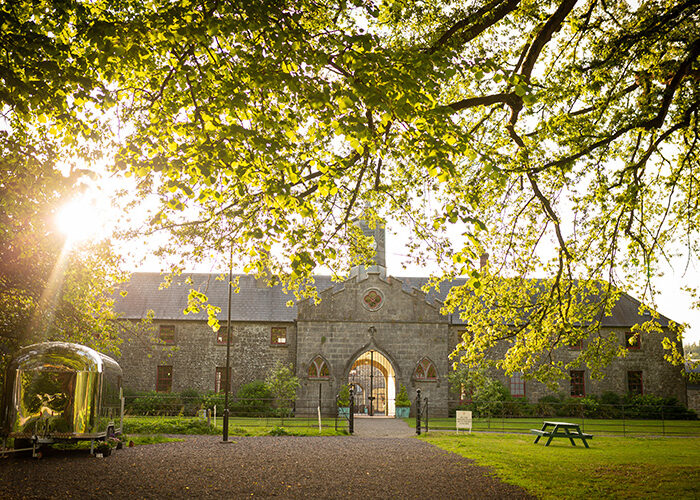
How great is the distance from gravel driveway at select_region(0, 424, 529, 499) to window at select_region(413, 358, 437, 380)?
1310 cm

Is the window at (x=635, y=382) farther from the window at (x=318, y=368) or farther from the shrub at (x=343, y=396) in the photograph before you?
the window at (x=318, y=368)

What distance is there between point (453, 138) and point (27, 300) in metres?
12.7

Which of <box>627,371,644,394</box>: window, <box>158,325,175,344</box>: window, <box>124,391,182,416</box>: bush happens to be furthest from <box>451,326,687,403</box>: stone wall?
<box>158,325,175,344</box>: window

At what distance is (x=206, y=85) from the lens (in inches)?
277

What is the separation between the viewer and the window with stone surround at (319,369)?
28078 millimetres

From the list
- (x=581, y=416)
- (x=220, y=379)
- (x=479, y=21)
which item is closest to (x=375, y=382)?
(x=220, y=379)

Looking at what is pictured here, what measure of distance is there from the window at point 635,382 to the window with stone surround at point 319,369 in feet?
52.8

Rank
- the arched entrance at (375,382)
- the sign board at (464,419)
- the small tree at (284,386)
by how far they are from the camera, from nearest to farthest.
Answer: the sign board at (464,419) → the small tree at (284,386) → the arched entrance at (375,382)

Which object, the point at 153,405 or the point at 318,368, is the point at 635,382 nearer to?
the point at 318,368

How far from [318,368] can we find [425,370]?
5287 millimetres

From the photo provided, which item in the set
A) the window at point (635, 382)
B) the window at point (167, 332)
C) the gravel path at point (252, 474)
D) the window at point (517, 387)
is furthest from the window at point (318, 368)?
the window at point (635, 382)

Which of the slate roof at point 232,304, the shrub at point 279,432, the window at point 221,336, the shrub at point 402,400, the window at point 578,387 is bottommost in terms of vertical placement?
the shrub at point 279,432

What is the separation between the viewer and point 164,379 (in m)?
29.9

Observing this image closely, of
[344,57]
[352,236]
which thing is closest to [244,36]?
[344,57]
